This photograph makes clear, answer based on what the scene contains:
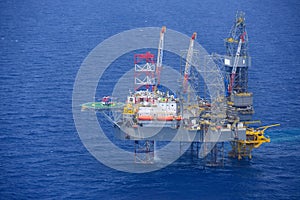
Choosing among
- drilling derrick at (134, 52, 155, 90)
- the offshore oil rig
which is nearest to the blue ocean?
the offshore oil rig

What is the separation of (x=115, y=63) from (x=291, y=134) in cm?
6447

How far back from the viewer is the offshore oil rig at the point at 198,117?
396 ft

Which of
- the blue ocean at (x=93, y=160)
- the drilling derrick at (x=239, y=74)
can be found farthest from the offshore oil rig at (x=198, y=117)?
the blue ocean at (x=93, y=160)

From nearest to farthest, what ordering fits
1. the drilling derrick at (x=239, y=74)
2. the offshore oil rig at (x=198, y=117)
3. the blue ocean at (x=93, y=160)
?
the blue ocean at (x=93, y=160)
the offshore oil rig at (x=198, y=117)
the drilling derrick at (x=239, y=74)

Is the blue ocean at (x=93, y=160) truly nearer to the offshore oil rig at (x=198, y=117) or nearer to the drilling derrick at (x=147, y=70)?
the offshore oil rig at (x=198, y=117)

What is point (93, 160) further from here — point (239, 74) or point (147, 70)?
point (239, 74)

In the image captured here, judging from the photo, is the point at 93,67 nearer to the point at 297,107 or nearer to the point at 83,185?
the point at 297,107

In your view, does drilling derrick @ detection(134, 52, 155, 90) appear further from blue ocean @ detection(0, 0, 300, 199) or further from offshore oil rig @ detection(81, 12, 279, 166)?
blue ocean @ detection(0, 0, 300, 199)

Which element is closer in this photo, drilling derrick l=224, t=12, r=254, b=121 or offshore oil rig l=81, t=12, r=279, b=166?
offshore oil rig l=81, t=12, r=279, b=166

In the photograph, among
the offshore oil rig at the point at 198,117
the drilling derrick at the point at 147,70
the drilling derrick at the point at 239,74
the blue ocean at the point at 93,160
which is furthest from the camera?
the drilling derrick at the point at 239,74

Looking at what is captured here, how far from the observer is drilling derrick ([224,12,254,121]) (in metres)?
127

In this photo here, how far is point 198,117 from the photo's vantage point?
12312 cm

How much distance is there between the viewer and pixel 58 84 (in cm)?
16538

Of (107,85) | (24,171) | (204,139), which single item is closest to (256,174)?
(204,139)
